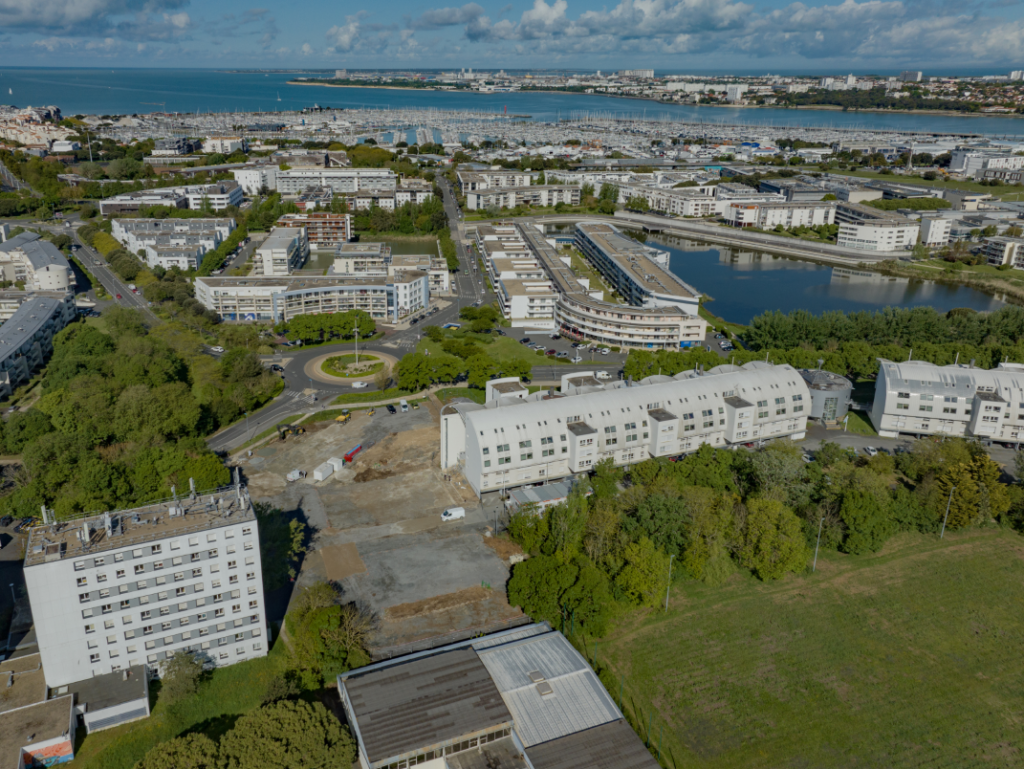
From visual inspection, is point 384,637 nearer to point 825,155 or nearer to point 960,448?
point 960,448

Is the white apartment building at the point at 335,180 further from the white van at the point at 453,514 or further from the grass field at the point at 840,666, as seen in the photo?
the grass field at the point at 840,666

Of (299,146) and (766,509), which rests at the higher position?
(299,146)

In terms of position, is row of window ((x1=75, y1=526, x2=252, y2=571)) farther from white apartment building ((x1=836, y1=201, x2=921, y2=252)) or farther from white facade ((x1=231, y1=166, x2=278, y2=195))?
white facade ((x1=231, y1=166, x2=278, y2=195))

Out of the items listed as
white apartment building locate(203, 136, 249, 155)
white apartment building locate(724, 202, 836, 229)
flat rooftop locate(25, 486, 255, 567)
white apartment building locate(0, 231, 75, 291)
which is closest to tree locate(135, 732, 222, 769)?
flat rooftop locate(25, 486, 255, 567)

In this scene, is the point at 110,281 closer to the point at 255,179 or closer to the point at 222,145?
the point at 255,179

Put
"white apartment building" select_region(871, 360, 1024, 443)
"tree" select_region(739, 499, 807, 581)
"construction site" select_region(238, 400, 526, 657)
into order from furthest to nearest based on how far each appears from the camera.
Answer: "white apartment building" select_region(871, 360, 1024, 443) → "tree" select_region(739, 499, 807, 581) → "construction site" select_region(238, 400, 526, 657)

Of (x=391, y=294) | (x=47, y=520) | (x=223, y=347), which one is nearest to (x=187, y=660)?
(x=47, y=520)

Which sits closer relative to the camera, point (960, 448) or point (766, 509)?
point (766, 509)
